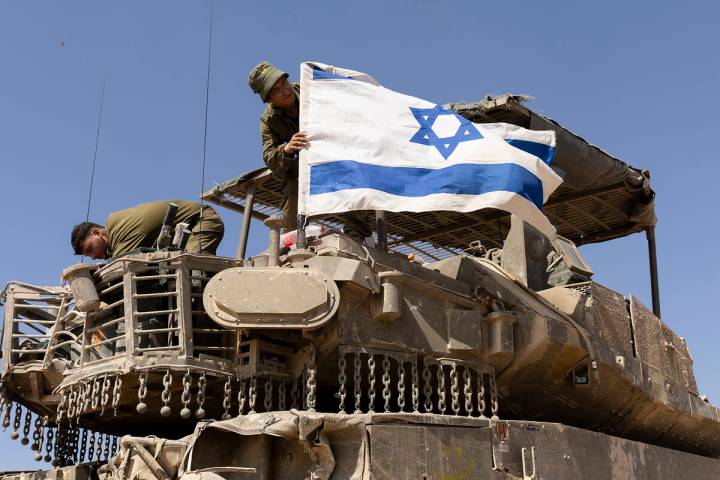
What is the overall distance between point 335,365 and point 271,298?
0.96 m

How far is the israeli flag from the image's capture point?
9.95 metres

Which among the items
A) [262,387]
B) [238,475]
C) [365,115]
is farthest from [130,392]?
[365,115]

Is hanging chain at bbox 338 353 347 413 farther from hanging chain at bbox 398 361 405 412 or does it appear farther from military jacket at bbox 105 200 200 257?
military jacket at bbox 105 200 200 257

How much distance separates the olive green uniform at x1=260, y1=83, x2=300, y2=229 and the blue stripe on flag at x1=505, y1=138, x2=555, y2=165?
2.43 meters

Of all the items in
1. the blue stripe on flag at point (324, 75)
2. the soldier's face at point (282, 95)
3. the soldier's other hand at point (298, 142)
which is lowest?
the soldier's other hand at point (298, 142)

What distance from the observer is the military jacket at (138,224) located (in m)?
Answer: 10.4

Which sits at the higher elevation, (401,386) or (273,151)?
(273,151)

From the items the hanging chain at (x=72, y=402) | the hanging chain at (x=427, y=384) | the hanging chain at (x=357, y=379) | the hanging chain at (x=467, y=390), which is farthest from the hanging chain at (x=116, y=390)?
the hanging chain at (x=467, y=390)

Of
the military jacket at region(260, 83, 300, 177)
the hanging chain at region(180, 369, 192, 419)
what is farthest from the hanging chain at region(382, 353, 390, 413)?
the military jacket at region(260, 83, 300, 177)

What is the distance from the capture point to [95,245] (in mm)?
10805

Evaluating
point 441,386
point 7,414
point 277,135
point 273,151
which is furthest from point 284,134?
point 7,414

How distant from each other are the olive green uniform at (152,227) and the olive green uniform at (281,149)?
812mm

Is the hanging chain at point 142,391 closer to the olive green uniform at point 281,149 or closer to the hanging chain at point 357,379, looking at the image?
the hanging chain at point 357,379

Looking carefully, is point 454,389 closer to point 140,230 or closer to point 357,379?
point 357,379
